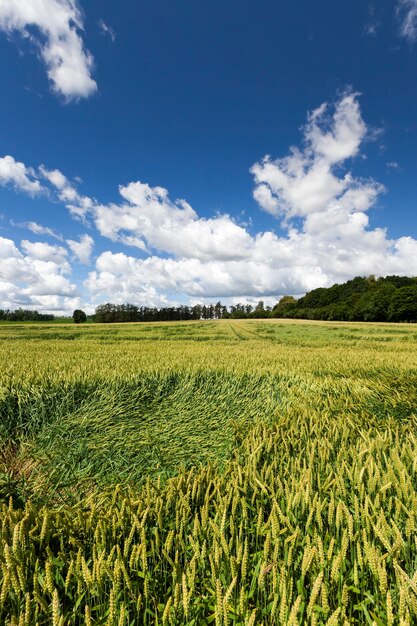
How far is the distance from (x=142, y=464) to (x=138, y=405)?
5.56ft

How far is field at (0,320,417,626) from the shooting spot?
4.50ft

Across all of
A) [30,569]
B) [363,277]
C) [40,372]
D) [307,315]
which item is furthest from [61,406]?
[363,277]

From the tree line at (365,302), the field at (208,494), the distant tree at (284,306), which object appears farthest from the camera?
the distant tree at (284,306)

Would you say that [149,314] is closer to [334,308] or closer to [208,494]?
[334,308]

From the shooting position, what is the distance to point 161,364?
6.88 m

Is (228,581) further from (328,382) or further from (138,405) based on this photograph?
(328,382)

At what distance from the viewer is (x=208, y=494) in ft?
7.05

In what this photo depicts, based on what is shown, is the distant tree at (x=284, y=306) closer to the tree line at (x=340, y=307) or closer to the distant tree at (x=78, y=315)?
the tree line at (x=340, y=307)

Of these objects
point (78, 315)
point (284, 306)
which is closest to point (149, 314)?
point (78, 315)

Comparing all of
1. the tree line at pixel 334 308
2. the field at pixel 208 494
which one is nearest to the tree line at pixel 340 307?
the tree line at pixel 334 308

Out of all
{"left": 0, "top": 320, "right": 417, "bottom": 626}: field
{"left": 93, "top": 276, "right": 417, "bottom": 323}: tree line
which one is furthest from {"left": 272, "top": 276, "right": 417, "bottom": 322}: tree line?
{"left": 0, "top": 320, "right": 417, "bottom": 626}: field

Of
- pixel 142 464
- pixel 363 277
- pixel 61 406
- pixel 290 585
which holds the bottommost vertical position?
pixel 142 464

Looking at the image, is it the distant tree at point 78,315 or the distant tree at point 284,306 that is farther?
the distant tree at point 284,306

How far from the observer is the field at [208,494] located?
137 centimetres
